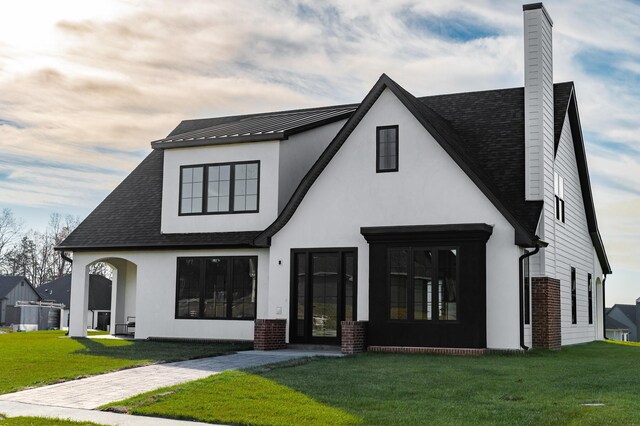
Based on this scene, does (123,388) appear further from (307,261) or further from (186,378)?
(307,261)

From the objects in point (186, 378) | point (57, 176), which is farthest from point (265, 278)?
point (57, 176)

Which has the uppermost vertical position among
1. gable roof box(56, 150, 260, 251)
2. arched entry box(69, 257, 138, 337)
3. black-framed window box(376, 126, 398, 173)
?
black-framed window box(376, 126, 398, 173)

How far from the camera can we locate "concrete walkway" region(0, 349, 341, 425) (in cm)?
1161

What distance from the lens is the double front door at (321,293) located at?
2078 centimetres

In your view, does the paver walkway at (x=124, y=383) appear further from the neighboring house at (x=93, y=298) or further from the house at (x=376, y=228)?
the neighboring house at (x=93, y=298)

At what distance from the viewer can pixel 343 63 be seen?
20.7 m

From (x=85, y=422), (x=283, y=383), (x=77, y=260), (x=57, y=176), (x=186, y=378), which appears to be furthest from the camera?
(x=57, y=176)

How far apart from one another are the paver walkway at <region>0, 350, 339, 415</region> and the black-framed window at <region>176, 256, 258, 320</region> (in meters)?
5.36

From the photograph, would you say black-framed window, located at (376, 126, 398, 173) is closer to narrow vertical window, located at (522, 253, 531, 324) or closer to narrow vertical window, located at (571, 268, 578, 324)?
narrow vertical window, located at (522, 253, 531, 324)

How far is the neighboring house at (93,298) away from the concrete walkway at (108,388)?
14.6 m

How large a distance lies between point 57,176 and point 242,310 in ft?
64.8

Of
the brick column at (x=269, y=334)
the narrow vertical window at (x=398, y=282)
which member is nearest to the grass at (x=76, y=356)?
the brick column at (x=269, y=334)

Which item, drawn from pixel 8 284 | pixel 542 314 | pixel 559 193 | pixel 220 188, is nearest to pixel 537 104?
pixel 559 193

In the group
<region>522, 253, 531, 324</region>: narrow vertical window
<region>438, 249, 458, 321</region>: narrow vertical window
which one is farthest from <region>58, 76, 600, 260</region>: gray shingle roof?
<region>438, 249, 458, 321</region>: narrow vertical window
